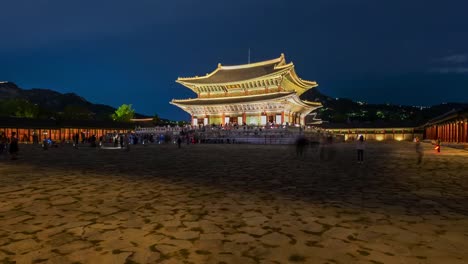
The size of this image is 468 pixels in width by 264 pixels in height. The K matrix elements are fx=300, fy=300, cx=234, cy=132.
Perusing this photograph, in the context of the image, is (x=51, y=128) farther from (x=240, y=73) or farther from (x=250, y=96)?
(x=240, y=73)

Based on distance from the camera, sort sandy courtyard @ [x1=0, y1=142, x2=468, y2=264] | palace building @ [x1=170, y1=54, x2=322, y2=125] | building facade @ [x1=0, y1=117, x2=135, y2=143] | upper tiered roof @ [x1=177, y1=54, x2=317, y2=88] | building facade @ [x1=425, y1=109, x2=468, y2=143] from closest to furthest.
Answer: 1. sandy courtyard @ [x1=0, y1=142, x2=468, y2=264]
2. building facade @ [x1=425, y1=109, x2=468, y2=143]
3. building facade @ [x1=0, y1=117, x2=135, y2=143]
4. palace building @ [x1=170, y1=54, x2=322, y2=125]
5. upper tiered roof @ [x1=177, y1=54, x2=317, y2=88]

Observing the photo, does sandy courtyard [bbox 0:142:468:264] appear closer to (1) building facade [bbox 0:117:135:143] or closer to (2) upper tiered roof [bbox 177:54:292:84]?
(1) building facade [bbox 0:117:135:143]

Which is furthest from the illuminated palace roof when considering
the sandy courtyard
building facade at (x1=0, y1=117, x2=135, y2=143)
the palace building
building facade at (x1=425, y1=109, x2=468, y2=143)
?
the sandy courtyard

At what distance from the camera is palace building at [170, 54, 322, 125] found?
50994 mm

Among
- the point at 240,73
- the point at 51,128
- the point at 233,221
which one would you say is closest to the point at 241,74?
the point at 240,73

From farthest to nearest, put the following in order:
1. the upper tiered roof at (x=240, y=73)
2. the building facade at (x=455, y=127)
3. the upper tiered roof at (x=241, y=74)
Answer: the upper tiered roof at (x=240, y=73), the upper tiered roof at (x=241, y=74), the building facade at (x=455, y=127)

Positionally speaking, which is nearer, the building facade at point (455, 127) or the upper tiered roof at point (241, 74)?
the building facade at point (455, 127)

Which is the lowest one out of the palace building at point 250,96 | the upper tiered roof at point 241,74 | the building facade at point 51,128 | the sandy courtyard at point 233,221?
the sandy courtyard at point 233,221

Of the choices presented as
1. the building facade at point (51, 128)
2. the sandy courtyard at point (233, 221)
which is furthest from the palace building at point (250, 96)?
the sandy courtyard at point (233, 221)

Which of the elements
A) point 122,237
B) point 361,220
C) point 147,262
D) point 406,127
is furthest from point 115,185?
point 406,127

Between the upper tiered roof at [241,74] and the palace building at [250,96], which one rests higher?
the upper tiered roof at [241,74]

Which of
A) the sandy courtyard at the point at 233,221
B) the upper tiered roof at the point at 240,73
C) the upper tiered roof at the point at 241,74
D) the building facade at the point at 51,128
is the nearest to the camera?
the sandy courtyard at the point at 233,221

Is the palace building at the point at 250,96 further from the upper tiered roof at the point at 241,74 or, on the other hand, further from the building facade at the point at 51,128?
the building facade at the point at 51,128

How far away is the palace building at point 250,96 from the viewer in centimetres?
5099
